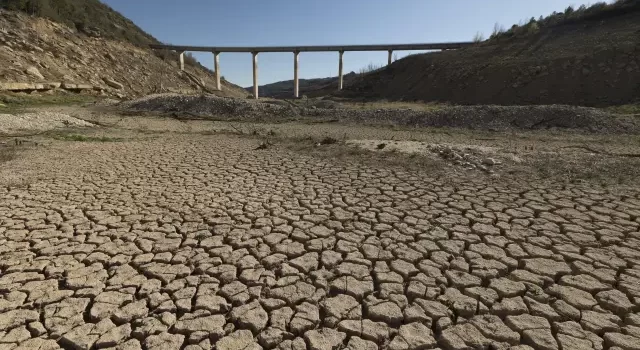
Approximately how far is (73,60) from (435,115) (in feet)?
66.8

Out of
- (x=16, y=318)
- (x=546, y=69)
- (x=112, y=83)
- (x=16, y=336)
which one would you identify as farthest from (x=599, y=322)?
(x=112, y=83)

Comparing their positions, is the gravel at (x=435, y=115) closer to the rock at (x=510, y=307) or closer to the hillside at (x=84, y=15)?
the rock at (x=510, y=307)

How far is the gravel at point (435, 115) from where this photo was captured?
10.5m

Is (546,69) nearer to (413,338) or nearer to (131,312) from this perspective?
(413,338)

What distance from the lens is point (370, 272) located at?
8.68 ft

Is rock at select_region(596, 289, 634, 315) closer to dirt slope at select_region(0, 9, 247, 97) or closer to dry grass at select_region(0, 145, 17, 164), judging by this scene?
dry grass at select_region(0, 145, 17, 164)

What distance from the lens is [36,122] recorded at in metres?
9.38

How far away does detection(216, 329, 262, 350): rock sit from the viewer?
1.91 metres

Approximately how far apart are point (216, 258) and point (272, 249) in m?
0.45

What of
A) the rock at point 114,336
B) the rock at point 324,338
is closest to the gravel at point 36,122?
the rock at point 114,336

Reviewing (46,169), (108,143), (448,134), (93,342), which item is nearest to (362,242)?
(93,342)

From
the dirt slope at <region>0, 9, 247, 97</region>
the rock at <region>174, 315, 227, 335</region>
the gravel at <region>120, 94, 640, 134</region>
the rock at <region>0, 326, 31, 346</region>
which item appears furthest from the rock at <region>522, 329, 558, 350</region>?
the dirt slope at <region>0, 9, 247, 97</region>

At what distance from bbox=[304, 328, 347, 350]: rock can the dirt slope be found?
18.1m

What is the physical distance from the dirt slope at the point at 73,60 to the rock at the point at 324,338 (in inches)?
714
